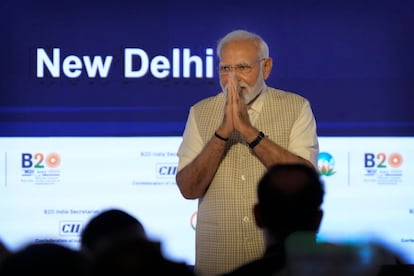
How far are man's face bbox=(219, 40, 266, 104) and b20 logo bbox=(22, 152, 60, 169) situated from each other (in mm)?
2122

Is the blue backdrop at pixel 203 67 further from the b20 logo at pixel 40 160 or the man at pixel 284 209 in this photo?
the man at pixel 284 209

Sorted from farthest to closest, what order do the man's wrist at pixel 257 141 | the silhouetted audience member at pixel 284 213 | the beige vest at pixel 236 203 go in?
1. the beige vest at pixel 236 203
2. the man's wrist at pixel 257 141
3. the silhouetted audience member at pixel 284 213

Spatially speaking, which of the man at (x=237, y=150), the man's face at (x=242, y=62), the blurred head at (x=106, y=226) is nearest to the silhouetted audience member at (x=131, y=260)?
the blurred head at (x=106, y=226)

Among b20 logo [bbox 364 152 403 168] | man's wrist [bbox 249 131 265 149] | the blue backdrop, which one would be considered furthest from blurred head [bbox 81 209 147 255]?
b20 logo [bbox 364 152 403 168]

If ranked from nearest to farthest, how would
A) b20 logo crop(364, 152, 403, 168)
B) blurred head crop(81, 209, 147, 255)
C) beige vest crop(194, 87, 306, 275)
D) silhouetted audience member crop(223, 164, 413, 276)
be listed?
silhouetted audience member crop(223, 164, 413, 276) < blurred head crop(81, 209, 147, 255) < beige vest crop(194, 87, 306, 275) < b20 logo crop(364, 152, 403, 168)

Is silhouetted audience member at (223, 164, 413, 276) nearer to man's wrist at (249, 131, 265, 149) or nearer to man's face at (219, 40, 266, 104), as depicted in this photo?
man's wrist at (249, 131, 265, 149)

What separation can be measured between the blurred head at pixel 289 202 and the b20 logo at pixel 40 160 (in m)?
3.22

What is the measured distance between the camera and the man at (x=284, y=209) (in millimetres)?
2740

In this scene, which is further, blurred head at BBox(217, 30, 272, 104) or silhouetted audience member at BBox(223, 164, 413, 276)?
blurred head at BBox(217, 30, 272, 104)

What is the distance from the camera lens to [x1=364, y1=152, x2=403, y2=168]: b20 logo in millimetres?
5836

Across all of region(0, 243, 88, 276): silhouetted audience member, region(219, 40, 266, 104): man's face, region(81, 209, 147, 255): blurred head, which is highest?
region(219, 40, 266, 104): man's face

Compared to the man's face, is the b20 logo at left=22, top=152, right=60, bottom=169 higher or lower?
lower

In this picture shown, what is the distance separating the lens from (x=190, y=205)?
5.87 metres

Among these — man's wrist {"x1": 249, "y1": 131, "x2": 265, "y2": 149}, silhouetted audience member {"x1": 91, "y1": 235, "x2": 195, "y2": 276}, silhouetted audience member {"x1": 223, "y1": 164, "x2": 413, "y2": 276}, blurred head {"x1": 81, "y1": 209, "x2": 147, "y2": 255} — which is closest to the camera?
silhouetted audience member {"x1": 91, "y1": 235, "x2": 195, "y2": 276}
